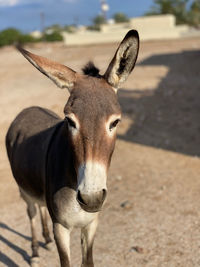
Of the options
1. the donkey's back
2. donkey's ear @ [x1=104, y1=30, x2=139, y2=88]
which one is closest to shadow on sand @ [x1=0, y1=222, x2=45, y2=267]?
the donkey's back

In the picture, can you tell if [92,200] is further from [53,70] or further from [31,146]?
[31,146]

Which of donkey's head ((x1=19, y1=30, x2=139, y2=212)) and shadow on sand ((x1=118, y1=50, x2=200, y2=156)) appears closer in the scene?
donkey's head ((x1=19, y1=30, x2=139, y2=212))

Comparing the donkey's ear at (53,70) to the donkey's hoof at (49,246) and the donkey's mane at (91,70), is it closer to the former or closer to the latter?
the donkey's mane at (91,70)

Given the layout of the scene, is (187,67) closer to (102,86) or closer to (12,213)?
(12,213)

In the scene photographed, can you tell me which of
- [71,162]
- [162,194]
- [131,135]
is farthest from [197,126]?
[71,162]

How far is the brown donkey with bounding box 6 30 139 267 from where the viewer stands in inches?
104

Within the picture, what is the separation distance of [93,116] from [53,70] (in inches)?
23.2

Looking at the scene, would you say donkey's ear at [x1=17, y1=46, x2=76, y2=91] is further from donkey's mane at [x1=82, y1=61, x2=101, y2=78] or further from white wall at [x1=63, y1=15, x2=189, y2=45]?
white wall at [x1=63, y1=15, x2=189, y2=45]

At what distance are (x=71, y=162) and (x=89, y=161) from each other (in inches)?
25.7

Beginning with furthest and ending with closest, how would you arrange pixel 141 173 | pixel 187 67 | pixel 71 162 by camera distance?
pixel 187 67 → pixel 141 173 → pixel 71 162

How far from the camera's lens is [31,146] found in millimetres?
4230

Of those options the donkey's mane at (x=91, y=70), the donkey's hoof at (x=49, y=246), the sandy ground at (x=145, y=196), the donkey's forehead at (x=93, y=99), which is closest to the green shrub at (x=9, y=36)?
the sandy ground at (x=145, y=196)

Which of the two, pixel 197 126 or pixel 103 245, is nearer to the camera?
pixel 103 245

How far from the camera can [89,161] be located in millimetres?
2611
